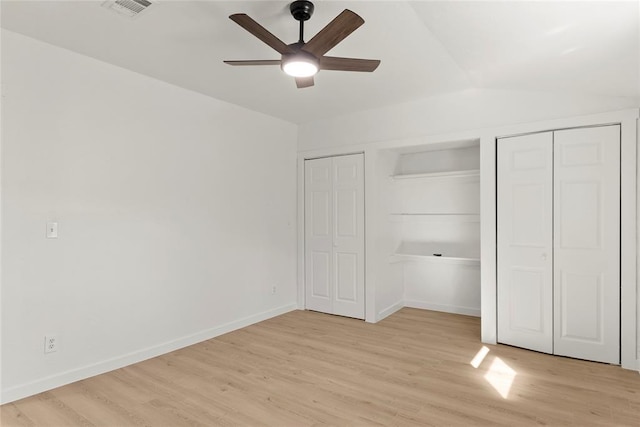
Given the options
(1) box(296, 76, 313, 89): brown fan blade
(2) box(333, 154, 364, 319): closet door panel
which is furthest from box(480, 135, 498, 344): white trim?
(1) box(296, 76, 313, 89): brown fan blade

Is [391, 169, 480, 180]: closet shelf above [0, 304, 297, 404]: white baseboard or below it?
above

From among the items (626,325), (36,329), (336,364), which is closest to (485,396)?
(336,364)

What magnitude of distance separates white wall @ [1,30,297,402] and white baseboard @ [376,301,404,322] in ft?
4.86

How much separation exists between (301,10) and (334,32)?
12.0 inches

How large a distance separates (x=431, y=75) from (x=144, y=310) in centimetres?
352

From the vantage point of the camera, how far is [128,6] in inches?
91.0

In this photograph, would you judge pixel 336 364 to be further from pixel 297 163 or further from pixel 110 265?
pixel 297 163

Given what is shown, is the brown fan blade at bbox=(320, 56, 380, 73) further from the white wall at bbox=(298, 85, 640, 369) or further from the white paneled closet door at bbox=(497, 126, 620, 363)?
the white paneled closet door at bbox=(497, 126, 620, 363)

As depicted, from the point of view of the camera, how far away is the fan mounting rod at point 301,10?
2201 millimetres

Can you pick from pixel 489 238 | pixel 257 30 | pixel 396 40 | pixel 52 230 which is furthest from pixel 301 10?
pixel 489 238

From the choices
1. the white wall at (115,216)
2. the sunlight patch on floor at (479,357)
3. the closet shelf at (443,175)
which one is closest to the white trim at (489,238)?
the sunlight patch on floor at (479,357)

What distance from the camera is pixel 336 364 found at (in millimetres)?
3277

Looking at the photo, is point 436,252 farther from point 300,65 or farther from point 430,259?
point 300,65

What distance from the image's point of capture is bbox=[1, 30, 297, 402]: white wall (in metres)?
2.70
